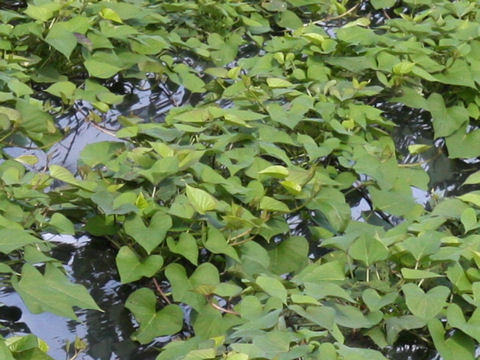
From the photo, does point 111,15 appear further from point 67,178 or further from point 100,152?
point 67,178

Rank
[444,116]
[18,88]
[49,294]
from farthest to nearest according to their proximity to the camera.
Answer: [444,116], [18,88], [49,294]

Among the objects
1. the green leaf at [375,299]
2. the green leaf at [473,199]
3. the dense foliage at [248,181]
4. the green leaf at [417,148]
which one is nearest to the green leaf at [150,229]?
the dense foliage at [248,181]

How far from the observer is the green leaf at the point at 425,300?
53.4 inches

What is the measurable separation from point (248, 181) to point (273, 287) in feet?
1.34

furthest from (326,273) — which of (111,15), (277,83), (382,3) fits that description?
(382,3)

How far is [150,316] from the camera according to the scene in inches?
56.1

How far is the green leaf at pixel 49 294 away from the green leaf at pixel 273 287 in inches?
9.4

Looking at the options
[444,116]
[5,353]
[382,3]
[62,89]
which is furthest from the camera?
[382,3]

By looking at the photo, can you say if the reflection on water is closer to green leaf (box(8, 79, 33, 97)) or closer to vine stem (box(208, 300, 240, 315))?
vine stem (box(208, 300, 240, 315))

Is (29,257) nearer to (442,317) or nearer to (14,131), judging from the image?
(14,131)

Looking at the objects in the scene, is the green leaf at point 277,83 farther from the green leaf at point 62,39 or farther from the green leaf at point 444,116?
the green leaf at point 62,39

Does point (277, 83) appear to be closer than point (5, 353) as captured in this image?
No

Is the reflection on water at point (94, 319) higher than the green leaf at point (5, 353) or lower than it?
lower

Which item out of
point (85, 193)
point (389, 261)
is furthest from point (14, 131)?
point (389, 261)
